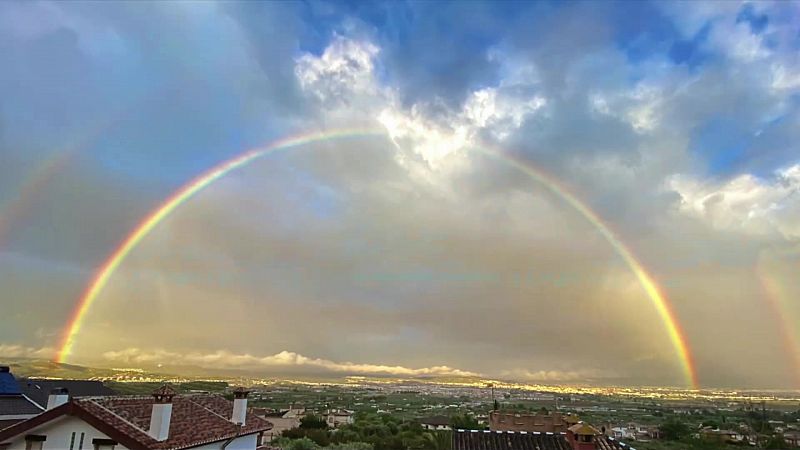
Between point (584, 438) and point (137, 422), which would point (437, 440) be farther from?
point (137, 422)

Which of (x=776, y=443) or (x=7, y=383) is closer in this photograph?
(x=7, y=383)

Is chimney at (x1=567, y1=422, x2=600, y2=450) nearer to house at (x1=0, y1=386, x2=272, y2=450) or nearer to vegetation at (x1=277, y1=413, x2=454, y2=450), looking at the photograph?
house at (x1=0, y1=386, x2=272, y2=450)

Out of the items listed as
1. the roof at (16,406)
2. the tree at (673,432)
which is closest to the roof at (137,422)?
the roof at (16,406)

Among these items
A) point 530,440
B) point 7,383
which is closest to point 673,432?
point 530,440

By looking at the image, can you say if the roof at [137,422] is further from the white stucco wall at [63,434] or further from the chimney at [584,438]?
the chimney at [584,438]

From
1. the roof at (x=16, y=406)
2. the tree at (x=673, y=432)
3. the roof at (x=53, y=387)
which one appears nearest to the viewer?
the roof at (x=16, y=406)

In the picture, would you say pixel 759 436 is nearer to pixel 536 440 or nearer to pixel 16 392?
pixel 536 440

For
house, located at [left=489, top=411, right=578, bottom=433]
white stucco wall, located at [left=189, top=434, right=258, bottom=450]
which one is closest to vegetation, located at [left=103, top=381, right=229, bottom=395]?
house, located at [left=489, top=411, right=578, bottom=433]
